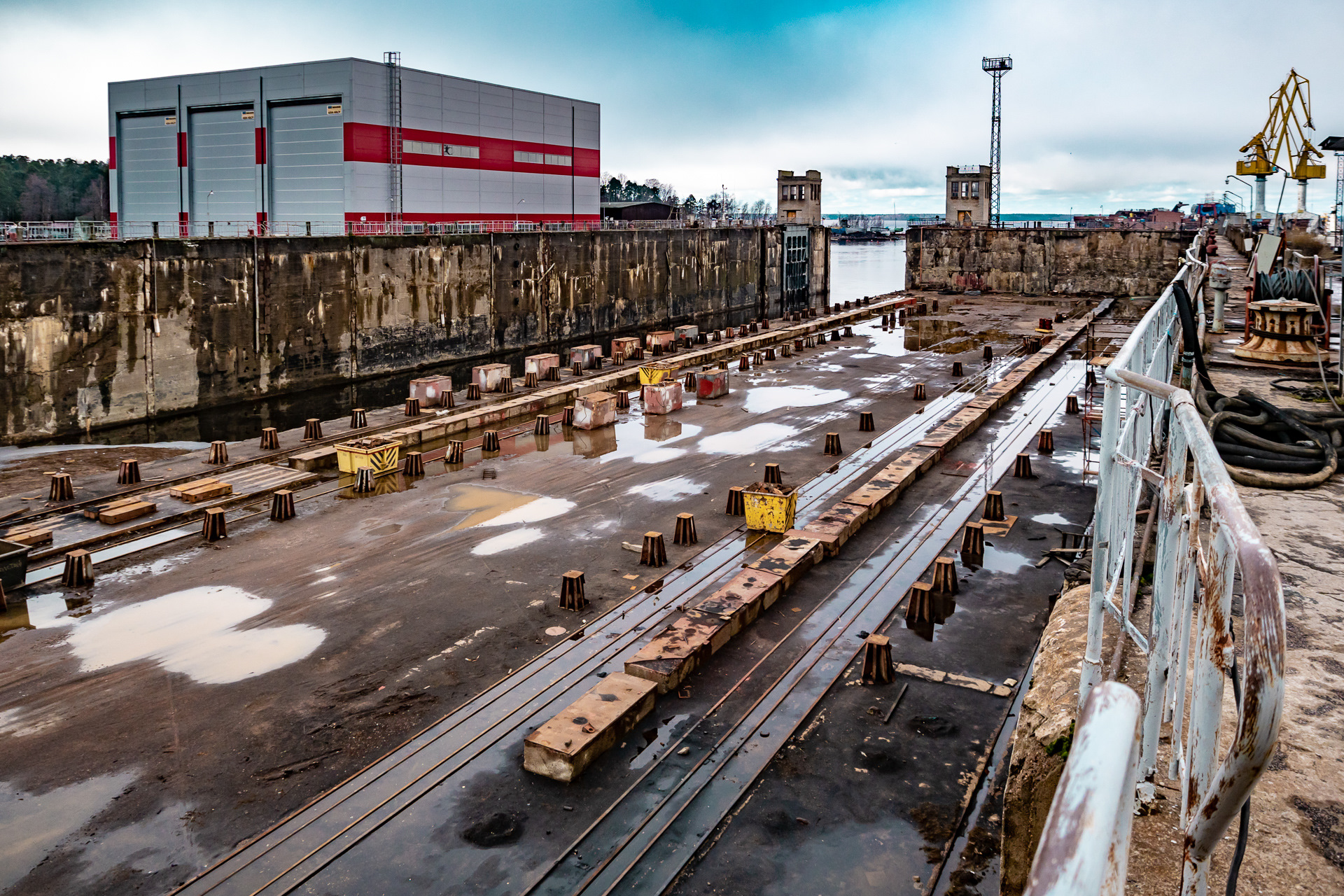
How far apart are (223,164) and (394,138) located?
879 cm

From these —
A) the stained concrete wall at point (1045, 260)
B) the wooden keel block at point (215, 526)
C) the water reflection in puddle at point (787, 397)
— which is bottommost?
the wooden keel block at point (215, 526)

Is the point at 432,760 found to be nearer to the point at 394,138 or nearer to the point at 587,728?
the point at 587,728

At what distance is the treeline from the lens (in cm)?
7638

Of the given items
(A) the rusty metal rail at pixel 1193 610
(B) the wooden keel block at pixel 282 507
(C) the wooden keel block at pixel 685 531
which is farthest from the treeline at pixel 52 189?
(A) the rusty metal rail at pixel 1193 610

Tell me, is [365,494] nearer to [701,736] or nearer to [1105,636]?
[701,736]

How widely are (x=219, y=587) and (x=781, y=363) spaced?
22356 millimetres

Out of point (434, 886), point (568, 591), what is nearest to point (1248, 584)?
point (434, 886)

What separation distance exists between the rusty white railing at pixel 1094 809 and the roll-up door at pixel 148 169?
2116 inches

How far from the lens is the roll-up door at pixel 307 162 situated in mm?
44438

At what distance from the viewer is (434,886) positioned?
689cm

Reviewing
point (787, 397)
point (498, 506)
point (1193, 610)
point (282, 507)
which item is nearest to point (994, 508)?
point (498, 506)

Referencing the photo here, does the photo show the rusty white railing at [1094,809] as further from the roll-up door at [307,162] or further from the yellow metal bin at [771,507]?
the roll-up door at [307,162]

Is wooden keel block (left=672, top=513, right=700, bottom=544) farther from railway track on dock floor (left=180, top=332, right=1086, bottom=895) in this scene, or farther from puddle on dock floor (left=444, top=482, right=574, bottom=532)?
puddle on dock floor (left=444, top=482, right=574, bottom=532)

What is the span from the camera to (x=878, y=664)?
31.9 feet
